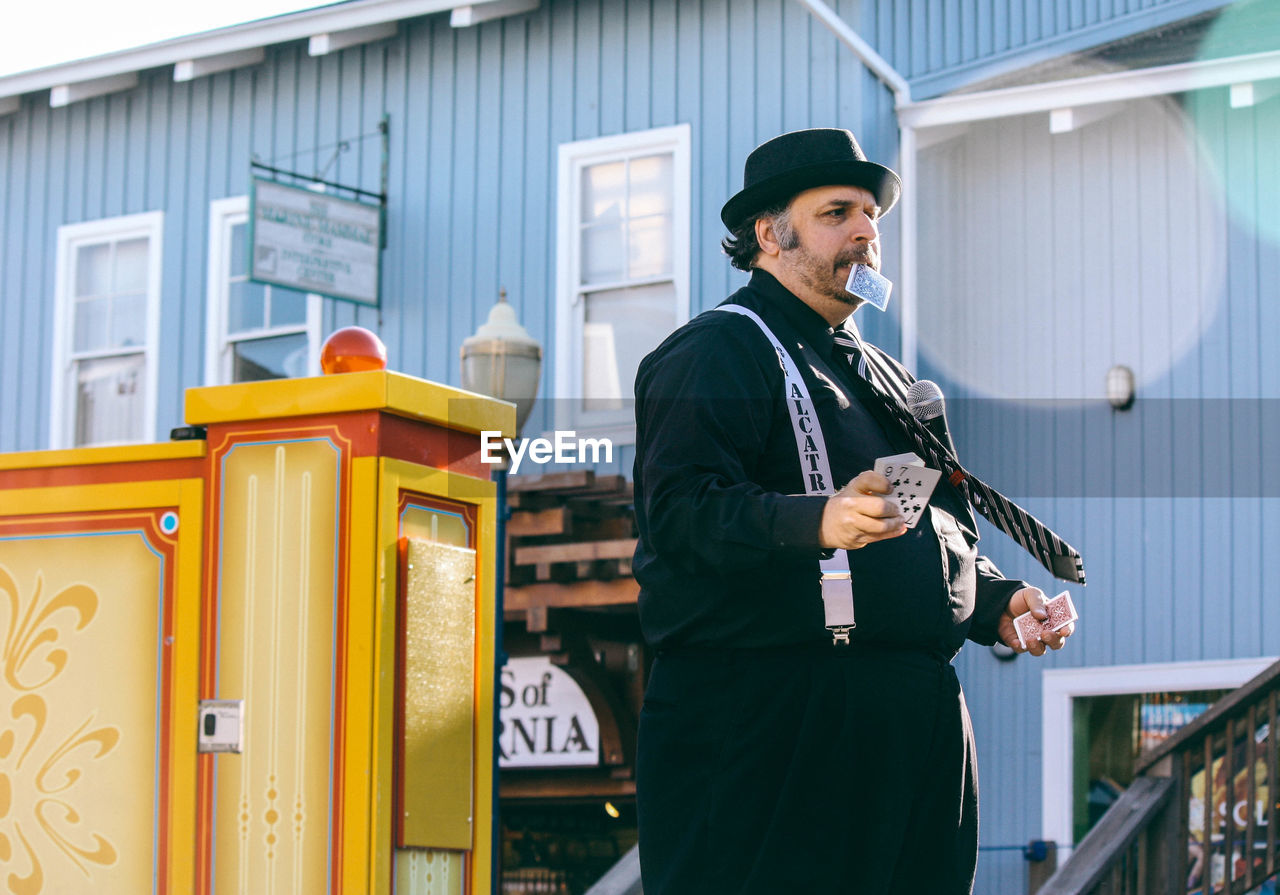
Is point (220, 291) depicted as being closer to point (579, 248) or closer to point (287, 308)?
point (287, 308)

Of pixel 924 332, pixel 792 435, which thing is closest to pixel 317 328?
pixel 924 332

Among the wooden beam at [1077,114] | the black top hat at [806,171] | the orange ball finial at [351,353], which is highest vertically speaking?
the wooden beam at [1077,114]

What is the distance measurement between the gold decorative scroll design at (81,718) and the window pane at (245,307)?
19.8 feet

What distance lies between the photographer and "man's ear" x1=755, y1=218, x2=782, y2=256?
3.36 m

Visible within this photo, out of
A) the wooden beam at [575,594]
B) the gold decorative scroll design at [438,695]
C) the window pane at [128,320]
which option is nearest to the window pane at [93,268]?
the window pane at [128,320]

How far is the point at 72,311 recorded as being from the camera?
11.6 metres

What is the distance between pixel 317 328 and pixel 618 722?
3056 mm

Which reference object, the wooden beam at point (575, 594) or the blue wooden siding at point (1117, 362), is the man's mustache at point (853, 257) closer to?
the wooden beam at point (575, 594)

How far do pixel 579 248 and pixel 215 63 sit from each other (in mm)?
2879

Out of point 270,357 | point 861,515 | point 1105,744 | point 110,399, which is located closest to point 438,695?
point 861,515

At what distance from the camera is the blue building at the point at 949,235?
884 cm

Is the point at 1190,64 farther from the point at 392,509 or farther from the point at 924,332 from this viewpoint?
the point at 392,509

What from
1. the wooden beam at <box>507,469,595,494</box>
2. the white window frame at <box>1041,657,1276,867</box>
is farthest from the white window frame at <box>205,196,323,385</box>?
the white window frame at <box>1041,657,1276,867</box>

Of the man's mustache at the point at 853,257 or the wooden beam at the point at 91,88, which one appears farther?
the wooden beam at the point at 91,88
